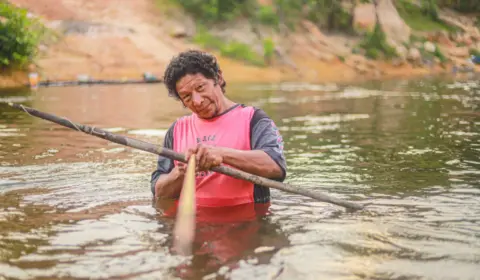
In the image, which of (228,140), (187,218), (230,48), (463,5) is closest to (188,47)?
(230,48)

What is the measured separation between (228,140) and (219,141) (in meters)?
0.07

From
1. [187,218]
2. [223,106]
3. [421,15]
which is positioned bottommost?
[187,218]

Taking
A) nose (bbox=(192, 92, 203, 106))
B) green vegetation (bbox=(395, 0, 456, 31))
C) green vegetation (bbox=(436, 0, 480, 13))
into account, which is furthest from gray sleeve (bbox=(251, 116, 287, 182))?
green vegetation (bbox=(436, 0, 480, 13))

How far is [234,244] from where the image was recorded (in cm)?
439

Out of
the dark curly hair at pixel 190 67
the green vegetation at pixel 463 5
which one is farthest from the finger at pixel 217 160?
the green vegetation at pixel 463 5

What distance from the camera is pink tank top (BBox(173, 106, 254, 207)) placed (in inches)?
193

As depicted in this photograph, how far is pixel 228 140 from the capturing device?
193 inches

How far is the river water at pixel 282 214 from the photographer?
3932mm

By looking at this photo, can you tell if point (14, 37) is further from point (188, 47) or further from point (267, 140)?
point (267, 140)

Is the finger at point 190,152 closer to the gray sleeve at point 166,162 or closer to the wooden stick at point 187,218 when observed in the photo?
the wooden stick at point 187,218

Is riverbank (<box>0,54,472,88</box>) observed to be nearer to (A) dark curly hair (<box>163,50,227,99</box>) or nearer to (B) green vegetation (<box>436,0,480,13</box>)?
(B) green vegetation (<box>436,0,480,13</box>)

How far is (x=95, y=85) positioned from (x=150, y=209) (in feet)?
71.0

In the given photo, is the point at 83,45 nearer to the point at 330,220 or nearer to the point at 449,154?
the point at 449,154

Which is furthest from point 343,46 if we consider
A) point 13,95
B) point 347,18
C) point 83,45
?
point 13,95
